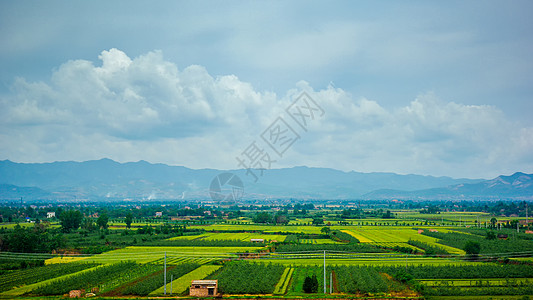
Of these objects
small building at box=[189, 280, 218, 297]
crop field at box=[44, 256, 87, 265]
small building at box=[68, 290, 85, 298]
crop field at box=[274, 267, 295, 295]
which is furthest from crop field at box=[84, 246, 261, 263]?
small building at box=[189, 280, 218, 297]

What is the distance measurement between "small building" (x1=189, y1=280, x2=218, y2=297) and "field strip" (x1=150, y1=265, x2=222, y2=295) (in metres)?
1.06

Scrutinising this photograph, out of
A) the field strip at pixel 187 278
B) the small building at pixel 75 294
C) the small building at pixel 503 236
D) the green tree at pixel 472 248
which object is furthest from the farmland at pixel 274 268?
the small building at pixel 503 236

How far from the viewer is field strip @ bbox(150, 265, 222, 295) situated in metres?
24.7

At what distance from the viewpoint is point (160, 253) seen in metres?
38.4

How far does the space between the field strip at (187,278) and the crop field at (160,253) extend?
14.3 ft

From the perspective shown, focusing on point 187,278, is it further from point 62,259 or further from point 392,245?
point 392,245

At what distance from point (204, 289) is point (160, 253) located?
16.1 metres

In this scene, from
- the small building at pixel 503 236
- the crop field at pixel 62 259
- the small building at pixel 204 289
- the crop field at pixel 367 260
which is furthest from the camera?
the small building at pixel 503 236

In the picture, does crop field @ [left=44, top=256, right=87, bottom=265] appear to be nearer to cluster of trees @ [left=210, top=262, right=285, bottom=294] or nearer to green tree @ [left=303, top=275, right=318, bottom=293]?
cluster of trees @ [left=210, top=262, right=285, bottom=294]

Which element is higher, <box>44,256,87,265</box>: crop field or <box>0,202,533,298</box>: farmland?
<box>0,202,533,298</box>: farmland

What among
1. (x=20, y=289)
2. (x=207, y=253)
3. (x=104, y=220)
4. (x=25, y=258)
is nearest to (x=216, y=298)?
(x=20, y=289)

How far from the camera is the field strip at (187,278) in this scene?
81.1 ft

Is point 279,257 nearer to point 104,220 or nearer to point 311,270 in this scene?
point 311,270

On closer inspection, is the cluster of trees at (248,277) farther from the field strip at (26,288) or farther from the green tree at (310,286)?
the field strip at (26,288)
